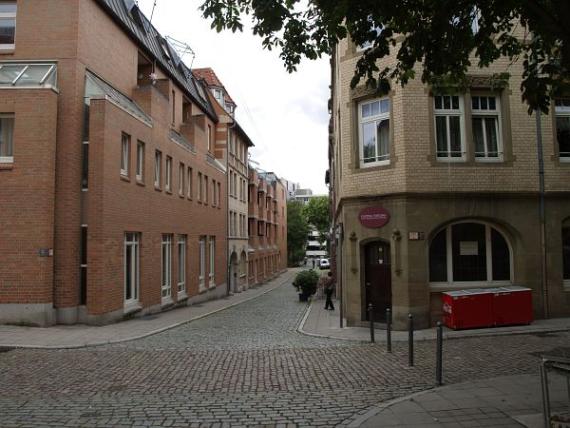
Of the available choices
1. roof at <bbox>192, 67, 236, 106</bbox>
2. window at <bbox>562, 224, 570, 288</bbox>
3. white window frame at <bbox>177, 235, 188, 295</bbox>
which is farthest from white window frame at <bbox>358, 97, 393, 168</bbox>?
roof at <bbox>192, 67, 236, 106</bbox>

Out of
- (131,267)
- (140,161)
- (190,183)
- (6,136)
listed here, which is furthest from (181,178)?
(6,136)

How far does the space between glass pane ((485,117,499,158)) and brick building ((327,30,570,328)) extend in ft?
0.09

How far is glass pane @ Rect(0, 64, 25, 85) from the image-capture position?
592 inches

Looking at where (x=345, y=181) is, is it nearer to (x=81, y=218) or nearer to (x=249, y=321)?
(x=249, y=321)

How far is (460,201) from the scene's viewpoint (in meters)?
14.6

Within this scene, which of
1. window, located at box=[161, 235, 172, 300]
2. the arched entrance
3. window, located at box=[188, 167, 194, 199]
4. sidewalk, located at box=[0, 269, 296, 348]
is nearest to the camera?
sidewalk, located at box=[0, 269, 296, 348]

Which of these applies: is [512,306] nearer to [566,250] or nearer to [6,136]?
[566,250]

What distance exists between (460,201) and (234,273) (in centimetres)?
2554

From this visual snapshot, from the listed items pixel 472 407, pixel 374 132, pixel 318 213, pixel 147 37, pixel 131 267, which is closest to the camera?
pixel 472 407

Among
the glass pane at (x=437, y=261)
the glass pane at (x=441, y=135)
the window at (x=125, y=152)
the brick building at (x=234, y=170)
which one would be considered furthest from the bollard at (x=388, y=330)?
the brick building at (x=234, y=170)

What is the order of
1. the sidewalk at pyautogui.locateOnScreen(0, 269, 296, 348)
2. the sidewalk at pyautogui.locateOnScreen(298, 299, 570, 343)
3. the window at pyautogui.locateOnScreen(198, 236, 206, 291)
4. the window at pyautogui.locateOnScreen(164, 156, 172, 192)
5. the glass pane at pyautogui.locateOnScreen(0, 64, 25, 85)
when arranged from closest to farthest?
1. the sidewalk at pyautogui.locateOnScreen(0, 269, 296, 348)
2. the sidewalk at pyautogui.locateOnScreen(298, 299, 570, 343)
3. the glass pane at pyautogui.locateOnScreen(0, 64, 25, 85)
4. the window at pyautogui.locateOnScreen(164, 156, 172, 192)
5. the window at pyautogui.locateOnScreen(198, 236, 206, 291)

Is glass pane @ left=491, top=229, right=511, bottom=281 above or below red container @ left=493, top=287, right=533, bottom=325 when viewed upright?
above

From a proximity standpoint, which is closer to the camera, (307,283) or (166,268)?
(166,268)

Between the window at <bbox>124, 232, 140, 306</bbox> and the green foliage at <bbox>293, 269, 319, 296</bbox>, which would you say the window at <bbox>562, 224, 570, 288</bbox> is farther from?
the green foliage at <bbox>293, 269, 319, 296</bbox>
